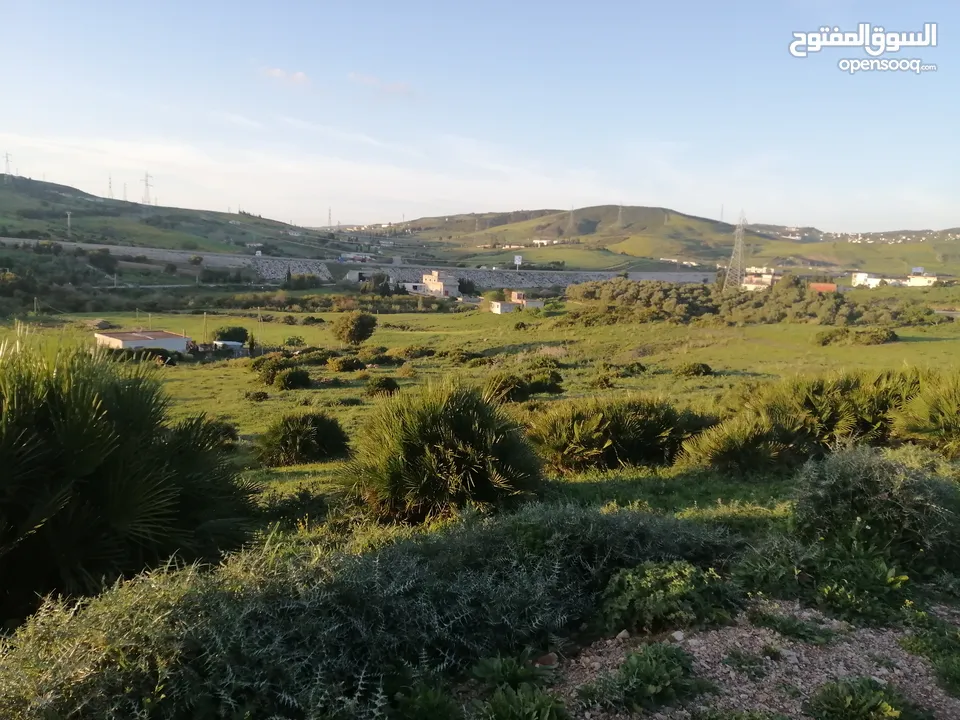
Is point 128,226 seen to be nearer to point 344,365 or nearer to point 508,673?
point 344,365

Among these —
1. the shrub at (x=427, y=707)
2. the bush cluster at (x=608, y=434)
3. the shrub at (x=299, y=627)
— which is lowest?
the bush cluster at (x=608, y=434)

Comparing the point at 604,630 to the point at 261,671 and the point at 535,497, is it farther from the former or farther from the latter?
the point at 535,497

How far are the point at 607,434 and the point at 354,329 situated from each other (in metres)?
38.4

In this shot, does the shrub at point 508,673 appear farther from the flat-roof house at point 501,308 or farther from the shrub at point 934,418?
the flat-roof house at point 501,308

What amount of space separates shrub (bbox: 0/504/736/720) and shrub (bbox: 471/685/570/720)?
1.33 ft

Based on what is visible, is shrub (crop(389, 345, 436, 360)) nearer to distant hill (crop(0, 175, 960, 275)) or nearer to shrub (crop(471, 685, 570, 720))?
shrub (crop(471, 685, 570, 720))

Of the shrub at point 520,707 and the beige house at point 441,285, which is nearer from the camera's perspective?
the shrub at point 520,707

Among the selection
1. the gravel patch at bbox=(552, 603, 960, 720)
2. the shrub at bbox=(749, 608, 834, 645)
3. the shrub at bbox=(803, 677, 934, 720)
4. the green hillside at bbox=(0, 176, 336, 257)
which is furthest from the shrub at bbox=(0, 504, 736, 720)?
the green hillside at bbox=(0, 176, 336, 257)

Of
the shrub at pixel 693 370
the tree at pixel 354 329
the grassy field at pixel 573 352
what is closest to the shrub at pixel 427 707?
the grassy field at pixel 573 352

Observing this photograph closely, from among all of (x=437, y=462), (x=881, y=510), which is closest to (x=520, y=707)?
(x=881, y=510)

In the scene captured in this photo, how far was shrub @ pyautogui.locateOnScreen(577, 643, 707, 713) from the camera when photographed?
2902 millimetres

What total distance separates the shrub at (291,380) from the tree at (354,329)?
1968 cm

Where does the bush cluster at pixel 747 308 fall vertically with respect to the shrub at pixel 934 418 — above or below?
above

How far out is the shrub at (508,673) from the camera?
10.3 feet
